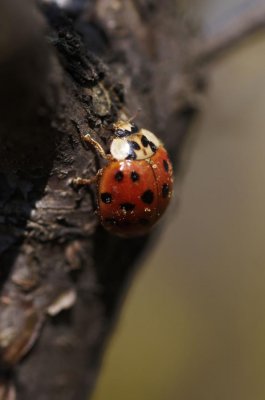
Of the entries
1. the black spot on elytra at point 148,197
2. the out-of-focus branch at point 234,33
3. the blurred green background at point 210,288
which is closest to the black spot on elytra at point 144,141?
the black spot on elytra at point 148,197

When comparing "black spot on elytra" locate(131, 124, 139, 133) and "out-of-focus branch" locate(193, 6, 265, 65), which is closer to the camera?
"black spot on elytra" locate(131, 124, 139, 133)

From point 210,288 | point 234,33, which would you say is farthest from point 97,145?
point 210,288

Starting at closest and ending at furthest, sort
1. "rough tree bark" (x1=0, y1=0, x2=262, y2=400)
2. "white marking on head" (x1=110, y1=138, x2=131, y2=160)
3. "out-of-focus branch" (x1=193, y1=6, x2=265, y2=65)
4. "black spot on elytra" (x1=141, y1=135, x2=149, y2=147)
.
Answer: "rough tree bark" (x1=0, y1=0, x2=262, y2=400) → "white marking on head" (x1=110, y1=138, x2=131, y2=160) → "black spot on elytra" (x1=141, y1=135, x2=149, y2=147) → "out-of-focus branch" (x1=193, y1=6, x2=265, y2=65)

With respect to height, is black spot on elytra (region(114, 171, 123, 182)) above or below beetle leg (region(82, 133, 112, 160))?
above

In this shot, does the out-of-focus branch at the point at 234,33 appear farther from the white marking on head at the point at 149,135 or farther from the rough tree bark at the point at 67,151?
the white marking on head at the point at 149,135

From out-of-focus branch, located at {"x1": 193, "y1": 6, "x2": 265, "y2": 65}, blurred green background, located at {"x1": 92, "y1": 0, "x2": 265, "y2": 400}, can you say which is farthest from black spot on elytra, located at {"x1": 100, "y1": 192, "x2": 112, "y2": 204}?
blurred green background, located at {"x1": 92, "y1": 0, "x2": 265, "y2": 400}

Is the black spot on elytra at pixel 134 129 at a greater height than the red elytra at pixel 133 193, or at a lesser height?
greater

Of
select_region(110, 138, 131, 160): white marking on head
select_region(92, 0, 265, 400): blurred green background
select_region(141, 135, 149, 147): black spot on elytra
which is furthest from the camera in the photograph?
select_region(92, 0, 265, 400): blurred green background

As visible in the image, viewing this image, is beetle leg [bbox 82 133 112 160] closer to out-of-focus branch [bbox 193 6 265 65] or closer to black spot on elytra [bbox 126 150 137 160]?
black spot on elytra [bbox 126 150 137 160]
